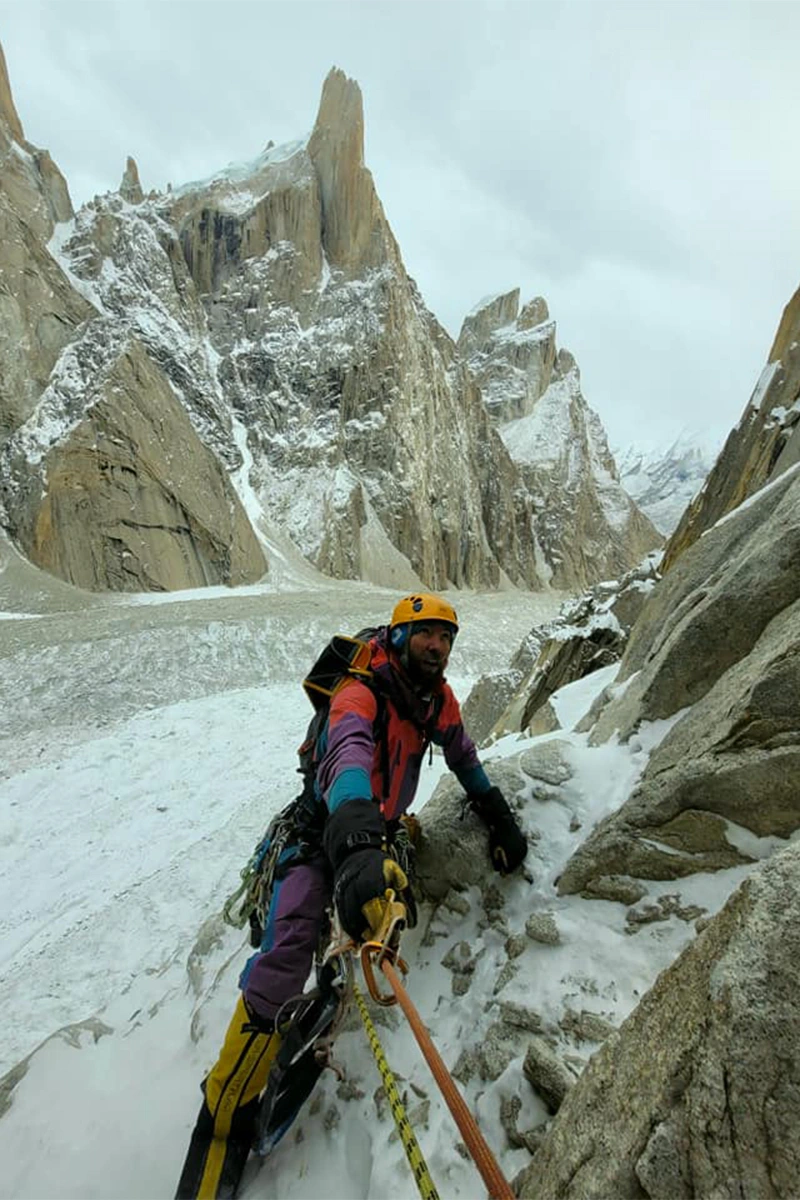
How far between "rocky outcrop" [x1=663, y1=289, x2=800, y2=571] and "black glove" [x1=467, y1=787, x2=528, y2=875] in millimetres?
6322

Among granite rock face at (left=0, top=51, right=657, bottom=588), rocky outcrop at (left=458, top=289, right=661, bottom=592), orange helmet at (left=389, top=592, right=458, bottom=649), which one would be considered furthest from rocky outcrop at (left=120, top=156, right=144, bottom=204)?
orange helmet at (left=389, top=592, right=458, bottom=649)

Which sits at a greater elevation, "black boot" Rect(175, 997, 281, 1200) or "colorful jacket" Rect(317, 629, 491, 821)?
"colorful jacket" Rect(317, 629, 491, 821)

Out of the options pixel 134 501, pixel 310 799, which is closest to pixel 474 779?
pixel 310 799

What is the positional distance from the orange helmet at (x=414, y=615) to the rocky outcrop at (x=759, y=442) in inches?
253

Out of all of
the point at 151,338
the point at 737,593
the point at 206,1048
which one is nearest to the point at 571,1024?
the point at 206,1048

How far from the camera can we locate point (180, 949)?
20.5 feet

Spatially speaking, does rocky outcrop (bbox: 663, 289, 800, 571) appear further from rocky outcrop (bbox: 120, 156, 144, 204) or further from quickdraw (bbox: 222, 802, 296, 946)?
rocky outcrop (bbox: 120, 156, 144, 204)

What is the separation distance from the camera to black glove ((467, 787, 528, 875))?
3846mm

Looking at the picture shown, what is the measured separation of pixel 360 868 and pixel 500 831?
154 centimetres

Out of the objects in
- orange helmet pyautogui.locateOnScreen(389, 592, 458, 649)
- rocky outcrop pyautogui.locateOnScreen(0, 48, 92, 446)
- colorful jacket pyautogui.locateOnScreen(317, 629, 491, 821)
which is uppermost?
rocky outcrop pyautogui.locateOnScreen(0, 48, 92, 446)

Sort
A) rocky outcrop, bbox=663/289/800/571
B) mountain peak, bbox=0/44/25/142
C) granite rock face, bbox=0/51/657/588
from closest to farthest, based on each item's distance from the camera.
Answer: rocky outcrop, bbox=663/289/800/571 → granite rock face, bbox=0/51/657/588 → mountain peak, bbox=0/44/25/142

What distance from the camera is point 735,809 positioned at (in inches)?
127

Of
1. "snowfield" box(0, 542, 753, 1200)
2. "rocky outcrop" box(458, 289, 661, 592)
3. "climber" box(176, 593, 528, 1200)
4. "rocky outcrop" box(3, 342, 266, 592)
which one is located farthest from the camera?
"rocky outcrop" box(458, 289, 661, 592)

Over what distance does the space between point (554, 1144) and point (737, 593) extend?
3488mm
